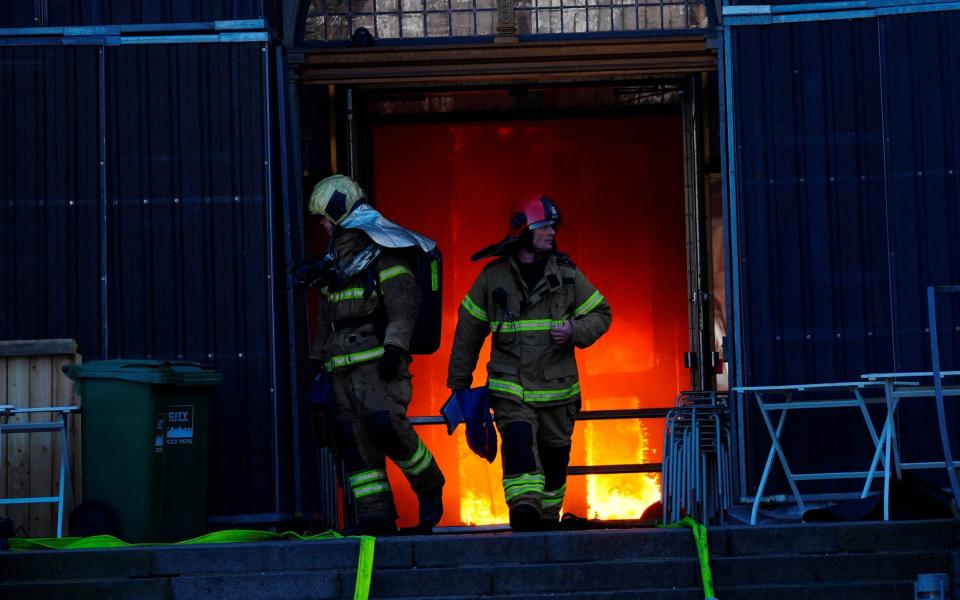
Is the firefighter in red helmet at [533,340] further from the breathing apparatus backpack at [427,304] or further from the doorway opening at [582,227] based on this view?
the doorway opening at [582,227]

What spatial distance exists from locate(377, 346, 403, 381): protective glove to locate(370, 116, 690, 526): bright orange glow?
166 inches

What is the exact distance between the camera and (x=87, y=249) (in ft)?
33.4

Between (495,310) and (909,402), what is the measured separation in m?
2.62

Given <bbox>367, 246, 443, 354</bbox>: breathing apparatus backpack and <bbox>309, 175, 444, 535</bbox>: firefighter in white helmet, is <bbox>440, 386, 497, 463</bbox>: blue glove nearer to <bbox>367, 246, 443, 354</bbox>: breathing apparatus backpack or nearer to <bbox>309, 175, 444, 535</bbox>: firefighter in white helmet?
<bbox>309, 175, 444, 535</bbox>: firefighter in white helmet

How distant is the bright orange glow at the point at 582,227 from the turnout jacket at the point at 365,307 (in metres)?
3.97

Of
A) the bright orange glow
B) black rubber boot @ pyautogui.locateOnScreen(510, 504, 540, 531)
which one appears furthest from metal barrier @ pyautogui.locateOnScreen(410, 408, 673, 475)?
black rubber boot @ pyautogui.locateOnScreen(510, 504, 540, 531)

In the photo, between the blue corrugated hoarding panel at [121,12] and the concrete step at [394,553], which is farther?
the blue corrugated hoarding panel at [121,12]

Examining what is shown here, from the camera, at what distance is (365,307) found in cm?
934

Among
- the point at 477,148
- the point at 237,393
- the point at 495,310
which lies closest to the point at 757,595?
the point at 495,310

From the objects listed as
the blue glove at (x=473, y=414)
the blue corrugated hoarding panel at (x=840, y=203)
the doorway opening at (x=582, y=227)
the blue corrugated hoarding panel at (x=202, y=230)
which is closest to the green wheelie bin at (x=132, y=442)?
the blue corrugated hoarding panel at (x=202, y=230)

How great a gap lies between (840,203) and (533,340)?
7.42ft

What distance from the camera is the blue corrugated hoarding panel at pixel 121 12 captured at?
404 inches

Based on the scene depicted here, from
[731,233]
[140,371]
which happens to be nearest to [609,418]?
[731,233]

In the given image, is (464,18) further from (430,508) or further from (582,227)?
(430,508)
